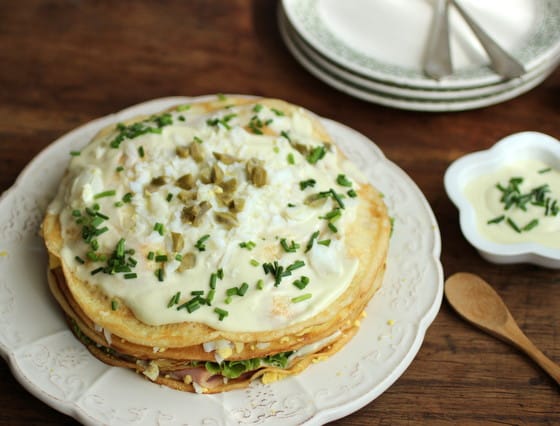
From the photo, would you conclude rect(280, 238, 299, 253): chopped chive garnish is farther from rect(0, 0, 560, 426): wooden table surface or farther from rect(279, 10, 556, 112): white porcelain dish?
rect(279, 10, 556, 112): white porcelain dish

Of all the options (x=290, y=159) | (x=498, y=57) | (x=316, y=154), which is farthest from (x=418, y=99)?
(x=290, y=159)

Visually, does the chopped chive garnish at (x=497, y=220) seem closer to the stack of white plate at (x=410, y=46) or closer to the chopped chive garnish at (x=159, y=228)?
the stack of white plate at (x=410, y=46)

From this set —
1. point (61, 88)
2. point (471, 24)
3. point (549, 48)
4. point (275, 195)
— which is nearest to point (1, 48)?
point (61, 88)

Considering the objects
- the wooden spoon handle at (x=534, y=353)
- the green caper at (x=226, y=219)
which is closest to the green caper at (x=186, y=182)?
the green caper at (x=226, y=219)

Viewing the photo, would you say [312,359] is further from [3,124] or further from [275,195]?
[3,124]

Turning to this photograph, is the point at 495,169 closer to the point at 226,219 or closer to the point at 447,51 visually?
the point at 447,51

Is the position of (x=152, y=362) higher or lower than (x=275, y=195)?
lower

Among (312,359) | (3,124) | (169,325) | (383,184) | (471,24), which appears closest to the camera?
(169,325)
